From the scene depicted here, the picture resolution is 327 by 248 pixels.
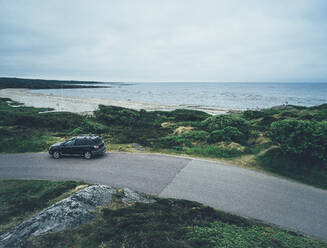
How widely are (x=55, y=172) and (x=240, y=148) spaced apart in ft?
43.8

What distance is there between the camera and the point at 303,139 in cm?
1158

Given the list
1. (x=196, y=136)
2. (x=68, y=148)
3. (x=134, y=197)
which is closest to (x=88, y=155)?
(x=68, y=148)

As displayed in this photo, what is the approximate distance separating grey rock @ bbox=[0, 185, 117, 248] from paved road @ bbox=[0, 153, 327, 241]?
7.71 feet

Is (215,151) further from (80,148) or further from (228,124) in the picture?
(80,148)

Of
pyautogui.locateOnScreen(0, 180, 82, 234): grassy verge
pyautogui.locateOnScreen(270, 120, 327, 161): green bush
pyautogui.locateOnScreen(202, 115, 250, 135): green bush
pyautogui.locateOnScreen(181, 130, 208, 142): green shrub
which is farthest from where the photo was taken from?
pyautogui.locateOnScreen(202, 115, 250, 135): green bush

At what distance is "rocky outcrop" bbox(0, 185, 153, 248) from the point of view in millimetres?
5738

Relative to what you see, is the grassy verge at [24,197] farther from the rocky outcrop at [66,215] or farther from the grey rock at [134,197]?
the grey rock at [134,197]

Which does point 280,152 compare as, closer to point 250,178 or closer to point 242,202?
point 250,178

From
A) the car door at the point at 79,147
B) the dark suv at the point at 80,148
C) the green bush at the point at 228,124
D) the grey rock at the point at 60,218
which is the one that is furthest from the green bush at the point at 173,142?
the grey rock at the point at 60,218

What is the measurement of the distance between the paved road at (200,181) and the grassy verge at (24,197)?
3.43 ft

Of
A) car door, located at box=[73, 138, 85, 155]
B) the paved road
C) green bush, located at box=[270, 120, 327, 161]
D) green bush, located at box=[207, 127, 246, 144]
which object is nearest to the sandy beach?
green bush, located at box=[207, 127, 246, 144]

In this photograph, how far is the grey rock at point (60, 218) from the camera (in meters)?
5.70

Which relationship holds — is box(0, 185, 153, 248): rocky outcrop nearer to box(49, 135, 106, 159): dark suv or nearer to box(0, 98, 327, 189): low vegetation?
box(49, 135, 106, 159): dark suv

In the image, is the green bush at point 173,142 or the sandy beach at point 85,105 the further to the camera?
the sandy beach at point 85,105
